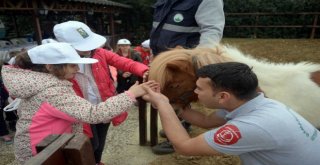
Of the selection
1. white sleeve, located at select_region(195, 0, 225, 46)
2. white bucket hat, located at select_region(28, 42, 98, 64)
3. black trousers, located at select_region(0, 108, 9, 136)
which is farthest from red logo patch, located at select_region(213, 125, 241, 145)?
black trousers, located at select_region(0, 108, 9, 136)

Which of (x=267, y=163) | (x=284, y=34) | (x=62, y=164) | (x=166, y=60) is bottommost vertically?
(x=284, y=34)

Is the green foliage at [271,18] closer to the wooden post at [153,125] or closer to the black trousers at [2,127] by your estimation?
the wooden post at [153,125]

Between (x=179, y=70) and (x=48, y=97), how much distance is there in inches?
33.1

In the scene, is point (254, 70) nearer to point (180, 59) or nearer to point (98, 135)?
point (180, 59)

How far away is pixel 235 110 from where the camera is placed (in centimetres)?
146

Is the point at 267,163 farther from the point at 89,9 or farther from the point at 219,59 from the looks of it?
the point at 89,9

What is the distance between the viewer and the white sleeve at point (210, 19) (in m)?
2.27

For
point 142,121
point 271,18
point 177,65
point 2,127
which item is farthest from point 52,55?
point 271,18

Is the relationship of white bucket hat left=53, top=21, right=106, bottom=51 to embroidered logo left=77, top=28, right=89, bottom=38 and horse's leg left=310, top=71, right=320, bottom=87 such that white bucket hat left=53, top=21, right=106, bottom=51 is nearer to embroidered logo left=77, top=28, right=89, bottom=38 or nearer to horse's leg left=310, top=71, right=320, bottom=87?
embroidered logo left=77, top=28, right=89, bottom=38

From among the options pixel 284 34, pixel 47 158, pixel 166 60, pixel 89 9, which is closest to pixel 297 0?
pixel 284 34

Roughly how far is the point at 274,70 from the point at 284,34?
1716 centimetres

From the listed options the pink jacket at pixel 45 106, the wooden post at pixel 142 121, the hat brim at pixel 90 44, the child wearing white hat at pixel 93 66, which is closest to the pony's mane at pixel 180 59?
the pink jacket at pixel 45 106

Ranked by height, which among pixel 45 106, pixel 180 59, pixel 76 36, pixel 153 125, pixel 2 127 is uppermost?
pixel 76 36

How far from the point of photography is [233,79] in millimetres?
1308
